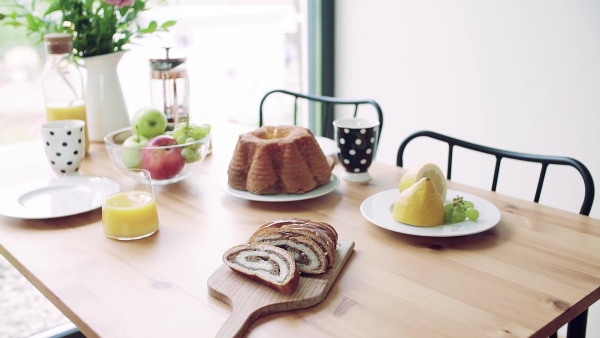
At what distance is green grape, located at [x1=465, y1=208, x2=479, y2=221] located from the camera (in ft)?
3.90

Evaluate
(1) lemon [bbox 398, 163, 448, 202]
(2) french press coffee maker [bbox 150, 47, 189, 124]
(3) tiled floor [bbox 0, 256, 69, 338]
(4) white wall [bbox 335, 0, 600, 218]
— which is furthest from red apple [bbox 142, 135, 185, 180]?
(4) white wall [bbox 335, 0, 600, 218]

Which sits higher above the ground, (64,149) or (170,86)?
(170,86)

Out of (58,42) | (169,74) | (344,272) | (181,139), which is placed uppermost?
(58,42)

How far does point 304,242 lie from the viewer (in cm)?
101

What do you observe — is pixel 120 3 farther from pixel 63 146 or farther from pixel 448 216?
pixel 448 216

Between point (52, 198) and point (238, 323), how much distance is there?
2.43ft

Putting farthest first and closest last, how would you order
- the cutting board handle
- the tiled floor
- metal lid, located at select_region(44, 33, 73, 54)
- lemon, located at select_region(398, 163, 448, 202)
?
1. the tiled floor
2. metal lid, located at select_region(44, 33, 73, 54)
3. lemon, located at select_region(398, 163, 448, 202)
4. the cutting board handle

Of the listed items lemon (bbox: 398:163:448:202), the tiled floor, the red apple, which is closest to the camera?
lemon (bbox: 398:163:448:202)

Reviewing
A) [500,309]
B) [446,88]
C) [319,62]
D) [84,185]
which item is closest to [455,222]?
[500,309]

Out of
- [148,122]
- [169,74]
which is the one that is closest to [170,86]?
[169,74]

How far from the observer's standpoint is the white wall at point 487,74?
2125 mm

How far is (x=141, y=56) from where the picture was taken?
241 cm

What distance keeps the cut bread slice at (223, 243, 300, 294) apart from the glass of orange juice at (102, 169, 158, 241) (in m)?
0.24

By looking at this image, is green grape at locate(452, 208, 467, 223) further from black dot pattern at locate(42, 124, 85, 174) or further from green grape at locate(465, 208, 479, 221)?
black dot pattern at locate(42, 124, 85, 174)
